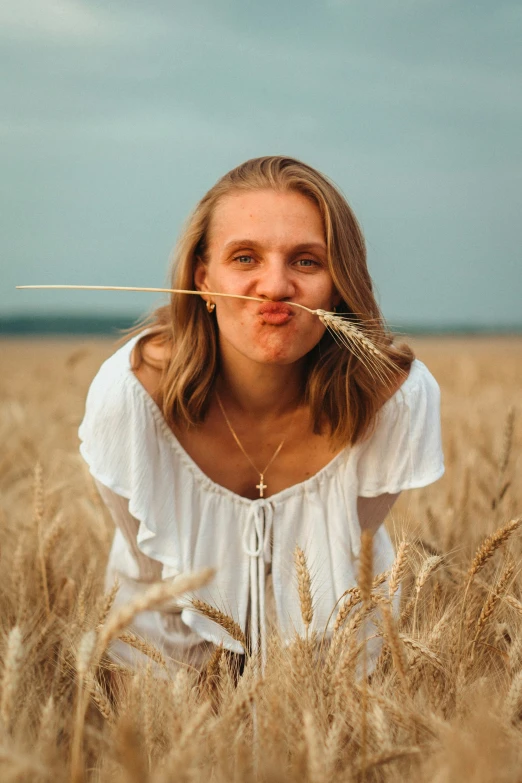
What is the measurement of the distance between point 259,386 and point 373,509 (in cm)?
57

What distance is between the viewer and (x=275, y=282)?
6.72ft

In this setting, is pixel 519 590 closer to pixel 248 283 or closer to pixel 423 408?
pixel 423 408

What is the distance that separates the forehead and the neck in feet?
1.30

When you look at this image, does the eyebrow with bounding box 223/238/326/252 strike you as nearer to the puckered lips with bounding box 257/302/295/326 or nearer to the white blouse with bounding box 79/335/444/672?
the puckered lips with bounding box 257/302/295/326

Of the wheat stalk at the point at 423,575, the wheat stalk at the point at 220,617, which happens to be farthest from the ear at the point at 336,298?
the wheat stalk at the point at 220,617

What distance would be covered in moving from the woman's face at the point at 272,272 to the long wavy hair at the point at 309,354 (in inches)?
3.0

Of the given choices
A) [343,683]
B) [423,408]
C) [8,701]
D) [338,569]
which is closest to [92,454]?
[338,569]

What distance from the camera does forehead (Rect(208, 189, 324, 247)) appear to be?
213 centimetres

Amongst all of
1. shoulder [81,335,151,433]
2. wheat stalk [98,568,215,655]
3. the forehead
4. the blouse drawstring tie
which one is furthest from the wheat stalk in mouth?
wheat stalk [98,568,215,655]

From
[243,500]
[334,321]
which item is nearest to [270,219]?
[334,321]

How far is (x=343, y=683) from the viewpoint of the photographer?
4.79ft

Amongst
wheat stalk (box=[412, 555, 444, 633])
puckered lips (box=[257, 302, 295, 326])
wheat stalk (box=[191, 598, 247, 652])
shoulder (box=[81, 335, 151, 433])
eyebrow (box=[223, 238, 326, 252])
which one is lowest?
wheat stalk (box=[191, 598, 247, 652])

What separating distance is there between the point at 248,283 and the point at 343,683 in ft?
3.50

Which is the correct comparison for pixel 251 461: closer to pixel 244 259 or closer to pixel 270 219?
pixel 244 259
